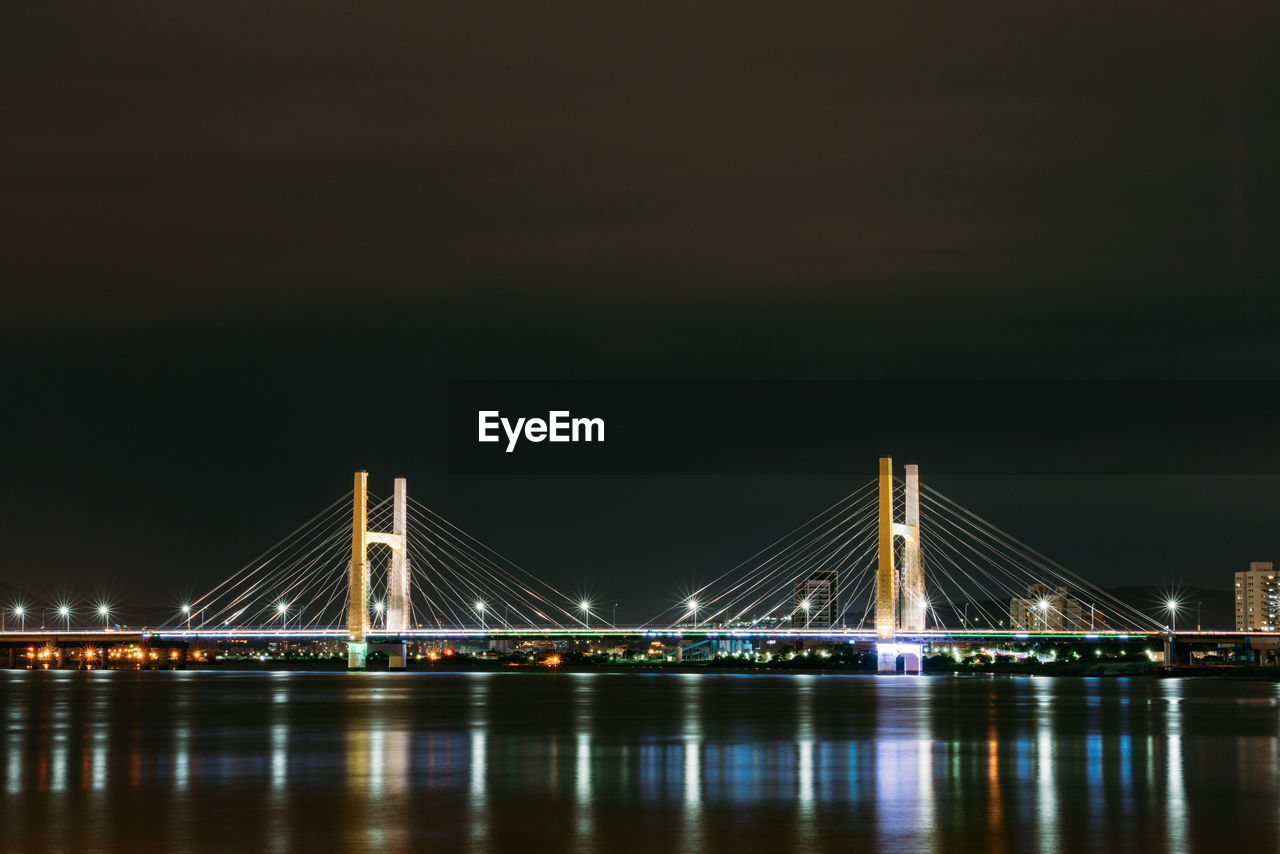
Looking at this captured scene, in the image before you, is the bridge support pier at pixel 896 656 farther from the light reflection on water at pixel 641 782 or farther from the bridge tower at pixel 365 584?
the light reflection on water at pixel 641 782

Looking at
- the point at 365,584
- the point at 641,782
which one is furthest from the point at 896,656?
the point at 641,782

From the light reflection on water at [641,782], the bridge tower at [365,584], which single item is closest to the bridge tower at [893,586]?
the bridge tower at [365,584]

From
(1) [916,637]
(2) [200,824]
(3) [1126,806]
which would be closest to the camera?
(2) [200,824]

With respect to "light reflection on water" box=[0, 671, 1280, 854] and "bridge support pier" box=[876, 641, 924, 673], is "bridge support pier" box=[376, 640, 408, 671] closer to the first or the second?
"bridge support pier" box=[876, 641, 924, 673]

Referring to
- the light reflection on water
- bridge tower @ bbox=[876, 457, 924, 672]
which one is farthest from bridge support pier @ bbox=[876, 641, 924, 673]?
the light reflection on water

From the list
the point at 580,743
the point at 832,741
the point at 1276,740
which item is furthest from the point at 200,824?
the point at 1276,740

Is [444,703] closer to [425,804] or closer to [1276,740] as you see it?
[1276,740]

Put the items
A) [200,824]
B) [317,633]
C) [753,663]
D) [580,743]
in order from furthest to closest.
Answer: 1. [753,663]
2. [317,633]
3. [580,743]
4. [200,824]
